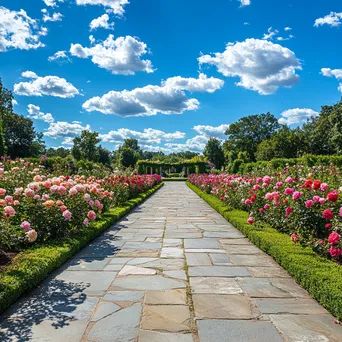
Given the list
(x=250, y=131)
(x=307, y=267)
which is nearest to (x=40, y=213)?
(x=307, y=267)

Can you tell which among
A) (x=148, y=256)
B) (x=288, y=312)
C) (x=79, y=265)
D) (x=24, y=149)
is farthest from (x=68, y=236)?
(x=24, y=149)

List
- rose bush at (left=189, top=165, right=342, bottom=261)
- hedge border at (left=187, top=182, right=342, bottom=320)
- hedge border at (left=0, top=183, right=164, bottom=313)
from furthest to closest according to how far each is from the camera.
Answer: rose bush at (left=189, top=165, right=342, bottom=261) → hedge border at (left=0, top=183, right=164, bottom=313) → hedge border at (left=187, top=182, right=342, bottom=320)

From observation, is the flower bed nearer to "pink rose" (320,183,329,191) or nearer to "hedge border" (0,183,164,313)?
"hedge border" (0,183,164,313)

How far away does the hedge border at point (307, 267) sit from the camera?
2691mm

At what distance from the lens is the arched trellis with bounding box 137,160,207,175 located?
1415 inches

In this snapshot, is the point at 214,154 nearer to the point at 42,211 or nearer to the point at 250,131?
the point at 250,131

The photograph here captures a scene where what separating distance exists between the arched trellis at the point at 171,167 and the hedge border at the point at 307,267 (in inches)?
1209

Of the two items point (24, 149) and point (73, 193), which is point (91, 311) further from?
point (24, 149)

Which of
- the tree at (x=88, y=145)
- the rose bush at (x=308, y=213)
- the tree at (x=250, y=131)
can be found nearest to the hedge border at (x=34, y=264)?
the rose bush at (x=308, y=213)

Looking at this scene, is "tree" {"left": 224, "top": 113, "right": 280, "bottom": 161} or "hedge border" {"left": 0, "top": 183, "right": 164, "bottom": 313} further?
"tree" {"left": 224, "top": 113, "right": 280, "bottom": 161}

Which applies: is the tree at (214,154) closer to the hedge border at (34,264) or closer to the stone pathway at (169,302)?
the hedge border at (34,264)

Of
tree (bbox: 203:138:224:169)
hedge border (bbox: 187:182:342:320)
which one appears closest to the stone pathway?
hedge border (bbox: 187:182:342:320)

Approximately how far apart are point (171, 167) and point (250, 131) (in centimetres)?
1539

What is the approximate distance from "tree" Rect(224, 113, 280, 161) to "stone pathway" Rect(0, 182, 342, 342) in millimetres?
45140
